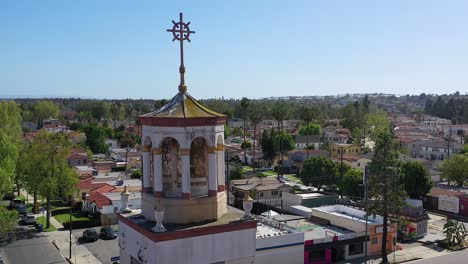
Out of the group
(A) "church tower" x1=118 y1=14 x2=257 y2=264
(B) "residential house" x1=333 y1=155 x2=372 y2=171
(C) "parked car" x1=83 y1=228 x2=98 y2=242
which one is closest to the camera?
(A) "church tower" x1=118 y1=14 x2=257 y2=264

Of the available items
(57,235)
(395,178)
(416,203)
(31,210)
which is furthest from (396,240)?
(31,210)

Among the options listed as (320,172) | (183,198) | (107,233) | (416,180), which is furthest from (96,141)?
(183,198)

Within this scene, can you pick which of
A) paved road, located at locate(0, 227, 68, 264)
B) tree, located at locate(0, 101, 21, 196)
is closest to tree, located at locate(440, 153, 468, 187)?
paved road, located at locate(0, 227, 68, 264)

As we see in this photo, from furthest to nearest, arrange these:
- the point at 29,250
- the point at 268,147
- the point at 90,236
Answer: the point at 268,147 < the point at 90,236 < the point at 29,250

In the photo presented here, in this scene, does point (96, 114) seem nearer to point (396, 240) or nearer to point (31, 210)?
point (31, 210)

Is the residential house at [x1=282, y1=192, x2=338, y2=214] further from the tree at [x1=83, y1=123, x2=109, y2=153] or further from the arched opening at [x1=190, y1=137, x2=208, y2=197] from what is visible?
the tree at [x1=83, y1=123, x2=109, y2=153]

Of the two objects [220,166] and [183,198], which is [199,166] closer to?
[220,166]
